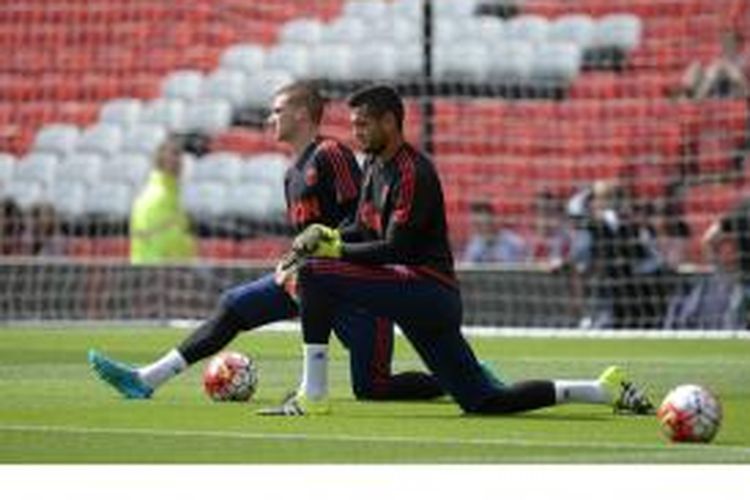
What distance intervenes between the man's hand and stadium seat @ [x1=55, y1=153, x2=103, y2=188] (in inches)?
593

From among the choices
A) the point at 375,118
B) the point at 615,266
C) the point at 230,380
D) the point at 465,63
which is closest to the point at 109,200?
the point at 465,63

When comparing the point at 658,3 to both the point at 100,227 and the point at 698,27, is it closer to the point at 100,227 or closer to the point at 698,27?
the point at 698,27

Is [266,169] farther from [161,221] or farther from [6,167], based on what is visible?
[6,167]

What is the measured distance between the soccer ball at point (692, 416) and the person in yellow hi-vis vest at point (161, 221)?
13859 mm

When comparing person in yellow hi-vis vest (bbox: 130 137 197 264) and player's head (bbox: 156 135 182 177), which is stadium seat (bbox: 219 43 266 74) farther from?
player's head (bbox: 156 135 182 177)

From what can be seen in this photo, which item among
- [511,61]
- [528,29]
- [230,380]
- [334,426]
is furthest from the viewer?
[528,29]

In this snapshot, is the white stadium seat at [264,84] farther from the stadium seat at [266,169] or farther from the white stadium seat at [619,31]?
the white stadium seat at [619,31]

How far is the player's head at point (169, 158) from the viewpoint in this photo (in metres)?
24.7

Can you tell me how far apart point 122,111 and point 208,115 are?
946 millimetres

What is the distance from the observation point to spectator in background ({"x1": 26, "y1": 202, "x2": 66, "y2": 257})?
26141 millimetres

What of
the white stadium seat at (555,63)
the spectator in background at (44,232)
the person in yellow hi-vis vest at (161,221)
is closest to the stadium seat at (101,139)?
the spectator in background at (44,232)

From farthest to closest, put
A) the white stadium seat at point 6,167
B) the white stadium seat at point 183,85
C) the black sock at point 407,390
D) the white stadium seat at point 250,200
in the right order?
the white stadium seat at point 183,85, the white stadium seat at point 6,167, the white stadium seat at point 250,200, the black sock at point 407,390

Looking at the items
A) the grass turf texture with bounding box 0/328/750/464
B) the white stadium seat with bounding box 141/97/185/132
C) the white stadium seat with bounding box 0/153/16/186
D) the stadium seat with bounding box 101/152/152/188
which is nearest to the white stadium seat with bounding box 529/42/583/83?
the white stadium seat with bounding box 141/97/185/132

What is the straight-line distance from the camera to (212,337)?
14.0 metres
